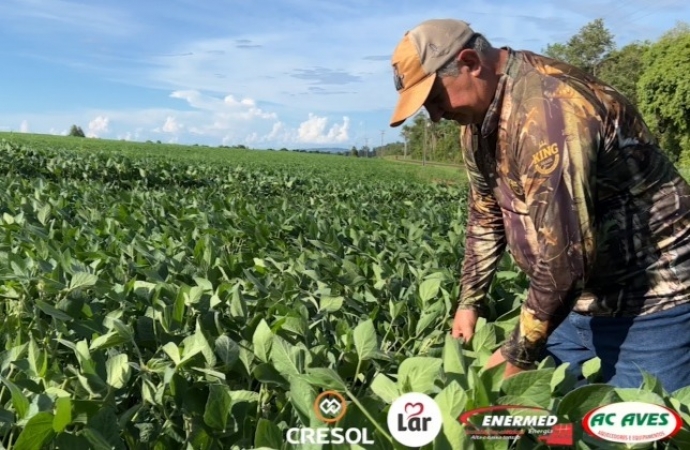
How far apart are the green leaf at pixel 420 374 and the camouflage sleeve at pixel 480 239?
45.4 inches

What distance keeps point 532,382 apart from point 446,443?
320 mm

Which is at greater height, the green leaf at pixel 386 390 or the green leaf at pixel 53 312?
the green leaf at pixel 53 312

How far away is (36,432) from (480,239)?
207cm

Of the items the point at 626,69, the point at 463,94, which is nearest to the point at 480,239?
the point at 463,94

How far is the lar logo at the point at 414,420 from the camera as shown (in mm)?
1161

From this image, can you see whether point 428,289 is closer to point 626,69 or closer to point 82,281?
point 82,281

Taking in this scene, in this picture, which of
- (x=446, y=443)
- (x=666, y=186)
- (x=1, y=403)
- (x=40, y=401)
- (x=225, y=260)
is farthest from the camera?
(x=225, y=260)

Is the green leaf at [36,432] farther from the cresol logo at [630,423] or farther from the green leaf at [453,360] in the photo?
the cresol logo at [630,423]

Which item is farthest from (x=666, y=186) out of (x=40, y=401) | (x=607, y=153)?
(x=40, y=401)

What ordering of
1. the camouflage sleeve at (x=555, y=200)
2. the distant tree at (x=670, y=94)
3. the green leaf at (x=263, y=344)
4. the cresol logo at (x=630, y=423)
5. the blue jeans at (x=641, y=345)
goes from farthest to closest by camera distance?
the distant tree at (x=670, y=94) → the blue jeans at (x=641, y=345) → the camouflage sleeve at (x=555, y=200) → the green leaf at (x=263, y=344) → the cresol logo at (x=630, y=423)

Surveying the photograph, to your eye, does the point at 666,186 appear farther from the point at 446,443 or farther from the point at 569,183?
the point at 446,443

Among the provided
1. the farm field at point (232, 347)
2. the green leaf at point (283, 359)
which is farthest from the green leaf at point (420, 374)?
the green leaf at point (283, 359)

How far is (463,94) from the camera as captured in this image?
2146mm

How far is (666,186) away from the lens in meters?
2.25
